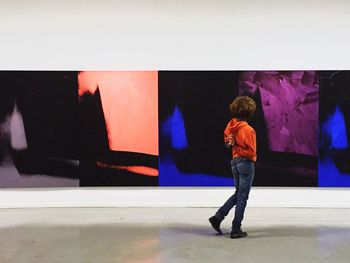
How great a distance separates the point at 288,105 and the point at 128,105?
2.25m

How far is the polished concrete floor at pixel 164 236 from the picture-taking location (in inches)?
165

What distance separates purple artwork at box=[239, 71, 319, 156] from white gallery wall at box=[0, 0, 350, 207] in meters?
0.18

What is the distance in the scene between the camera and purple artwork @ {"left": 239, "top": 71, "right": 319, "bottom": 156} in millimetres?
6031

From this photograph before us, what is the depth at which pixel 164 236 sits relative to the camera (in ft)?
15.8

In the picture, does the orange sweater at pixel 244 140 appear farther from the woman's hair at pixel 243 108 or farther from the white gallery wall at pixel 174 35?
→ the white gallery wall at pixel 174 35

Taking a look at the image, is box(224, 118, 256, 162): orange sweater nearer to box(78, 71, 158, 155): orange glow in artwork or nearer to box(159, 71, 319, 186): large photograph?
box(159, 71, 319, 186): large photograph

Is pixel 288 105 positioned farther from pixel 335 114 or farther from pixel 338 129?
pixel 338 129

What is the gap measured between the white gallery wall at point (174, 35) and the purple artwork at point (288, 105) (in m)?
0.18

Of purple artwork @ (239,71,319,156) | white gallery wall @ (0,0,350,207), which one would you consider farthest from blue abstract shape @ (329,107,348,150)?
white gallery wall @ (0,0,350,207)

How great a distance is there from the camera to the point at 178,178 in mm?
6129

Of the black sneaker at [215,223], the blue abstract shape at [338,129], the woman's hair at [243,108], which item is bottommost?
the black sneaker at [215,223]

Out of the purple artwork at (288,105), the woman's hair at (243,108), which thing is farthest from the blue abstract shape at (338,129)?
the woman's hair at (243,108)

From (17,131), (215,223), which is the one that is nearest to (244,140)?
(215,223)

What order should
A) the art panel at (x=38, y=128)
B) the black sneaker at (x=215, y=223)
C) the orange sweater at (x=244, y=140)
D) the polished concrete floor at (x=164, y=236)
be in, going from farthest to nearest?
the art panel at (x=38, y=128), the black sneaker at (x=215, y=223), the orange sweater at (x=244, y=140), the polished concrete floor at (x=164, y=236)
